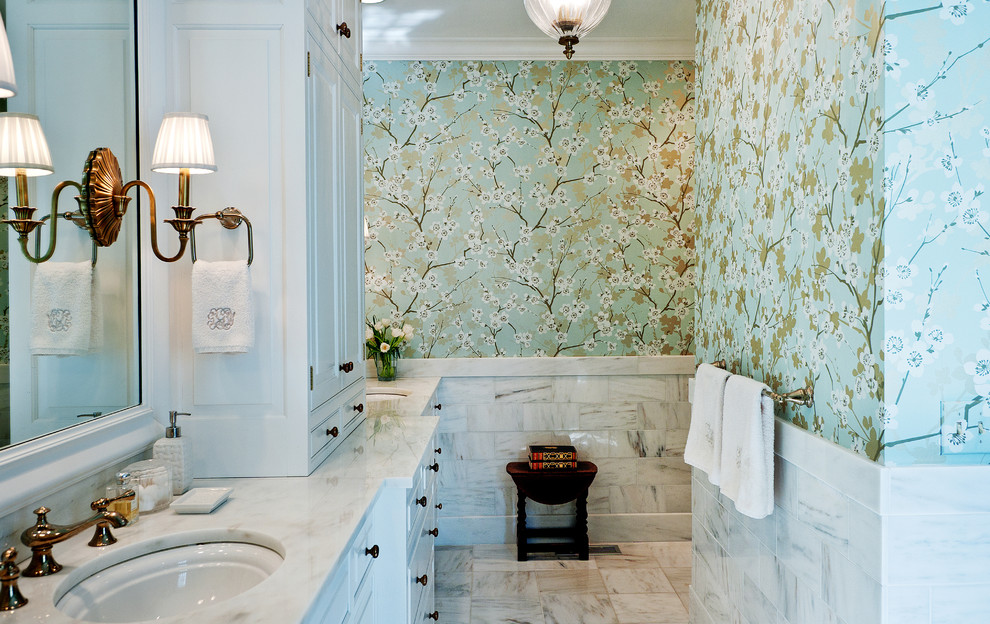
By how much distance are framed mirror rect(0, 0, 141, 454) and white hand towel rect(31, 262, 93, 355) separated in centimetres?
1

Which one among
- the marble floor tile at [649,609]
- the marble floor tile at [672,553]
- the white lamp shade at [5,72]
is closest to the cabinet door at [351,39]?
the white lamp shade at [5,72]

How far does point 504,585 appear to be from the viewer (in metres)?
3.37

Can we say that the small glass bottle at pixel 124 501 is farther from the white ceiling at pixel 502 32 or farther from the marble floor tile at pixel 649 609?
the white ceiling at pixel 502 32

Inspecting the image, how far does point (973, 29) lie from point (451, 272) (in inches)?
114

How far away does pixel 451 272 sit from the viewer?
396 cm

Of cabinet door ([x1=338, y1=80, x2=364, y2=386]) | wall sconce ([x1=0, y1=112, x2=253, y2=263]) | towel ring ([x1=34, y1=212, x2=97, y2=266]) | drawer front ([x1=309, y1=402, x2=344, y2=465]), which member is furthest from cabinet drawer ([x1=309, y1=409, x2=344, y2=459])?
towel ring ([x1=34, y1=212, x2=97, y2=266])

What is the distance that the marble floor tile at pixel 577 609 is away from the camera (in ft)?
9.79

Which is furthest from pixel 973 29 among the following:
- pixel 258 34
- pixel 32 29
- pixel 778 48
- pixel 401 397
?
pixel 401 397

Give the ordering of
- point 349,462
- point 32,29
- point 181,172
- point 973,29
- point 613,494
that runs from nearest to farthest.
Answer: point 32,29 → point 973,29 → point 181,172 → point 349,462 → point 613,494

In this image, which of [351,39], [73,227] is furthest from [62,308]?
[351,39]

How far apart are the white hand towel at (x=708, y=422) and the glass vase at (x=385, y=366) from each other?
6.30ft

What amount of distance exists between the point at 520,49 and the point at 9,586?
3.54 metres

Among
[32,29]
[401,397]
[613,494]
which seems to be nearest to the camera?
[32,29]

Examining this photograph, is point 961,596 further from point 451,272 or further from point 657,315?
point 451,272
